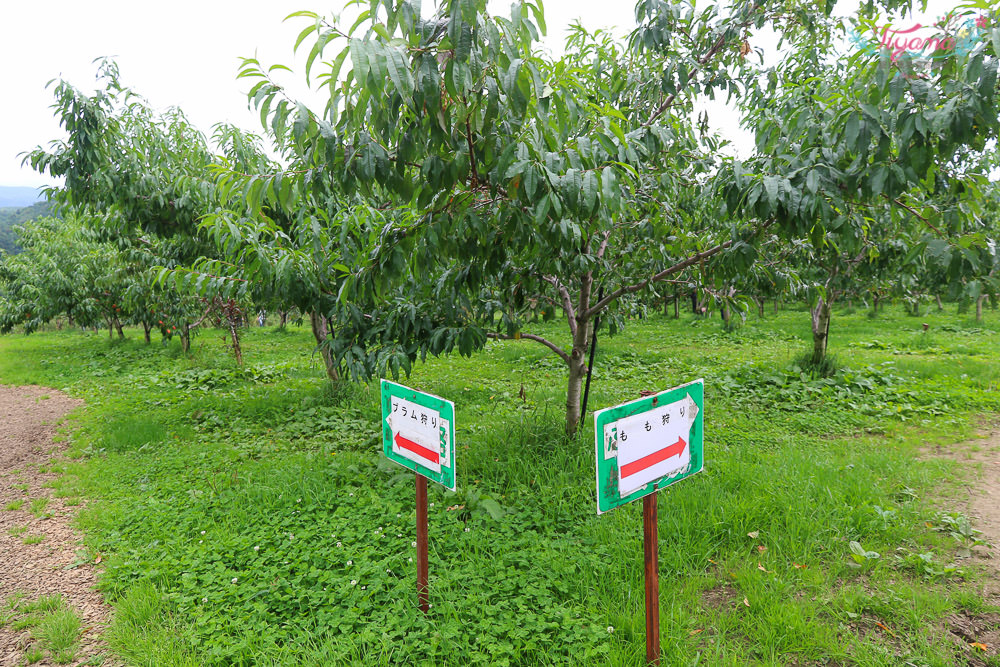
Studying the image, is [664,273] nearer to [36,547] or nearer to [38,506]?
[36,547]

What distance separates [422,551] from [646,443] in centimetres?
133

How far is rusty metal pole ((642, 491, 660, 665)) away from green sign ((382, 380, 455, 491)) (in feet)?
2.57

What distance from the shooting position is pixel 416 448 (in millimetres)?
2559

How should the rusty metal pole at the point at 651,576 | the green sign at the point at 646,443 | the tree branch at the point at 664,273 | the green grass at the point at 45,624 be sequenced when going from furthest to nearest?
the tree branch at the point at 664,273
the green grass at the point at 45,624
the rusty metal pole at the point at 651,576
the green sign at the point at 646,443

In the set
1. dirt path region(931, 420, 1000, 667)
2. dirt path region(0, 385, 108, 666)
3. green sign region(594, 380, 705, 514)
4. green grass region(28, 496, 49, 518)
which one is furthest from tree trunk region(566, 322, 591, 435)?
green grass region(28, 496, 49, 518)

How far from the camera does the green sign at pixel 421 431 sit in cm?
237

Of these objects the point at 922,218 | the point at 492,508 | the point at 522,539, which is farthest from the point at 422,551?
the point at 922,218

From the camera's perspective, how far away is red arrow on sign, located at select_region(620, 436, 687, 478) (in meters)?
1.98

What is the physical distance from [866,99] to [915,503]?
2729mm

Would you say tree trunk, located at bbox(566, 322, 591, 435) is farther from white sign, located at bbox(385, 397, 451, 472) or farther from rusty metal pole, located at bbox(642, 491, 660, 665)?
rusty metal pole, located at bbox(642, 491, 660, 665)

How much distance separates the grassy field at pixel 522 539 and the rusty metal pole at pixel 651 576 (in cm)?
19

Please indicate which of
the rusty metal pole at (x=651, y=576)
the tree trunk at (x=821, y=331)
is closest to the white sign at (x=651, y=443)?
the rusty metal pole at (x=651, y=576)

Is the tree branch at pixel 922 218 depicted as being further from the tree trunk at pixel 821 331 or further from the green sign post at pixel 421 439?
the tree trunk at pixel 821 331

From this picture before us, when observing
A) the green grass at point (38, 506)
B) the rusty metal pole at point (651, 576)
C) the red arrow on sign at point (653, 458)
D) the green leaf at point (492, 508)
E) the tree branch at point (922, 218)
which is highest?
the tree branch at point (922, 218)
